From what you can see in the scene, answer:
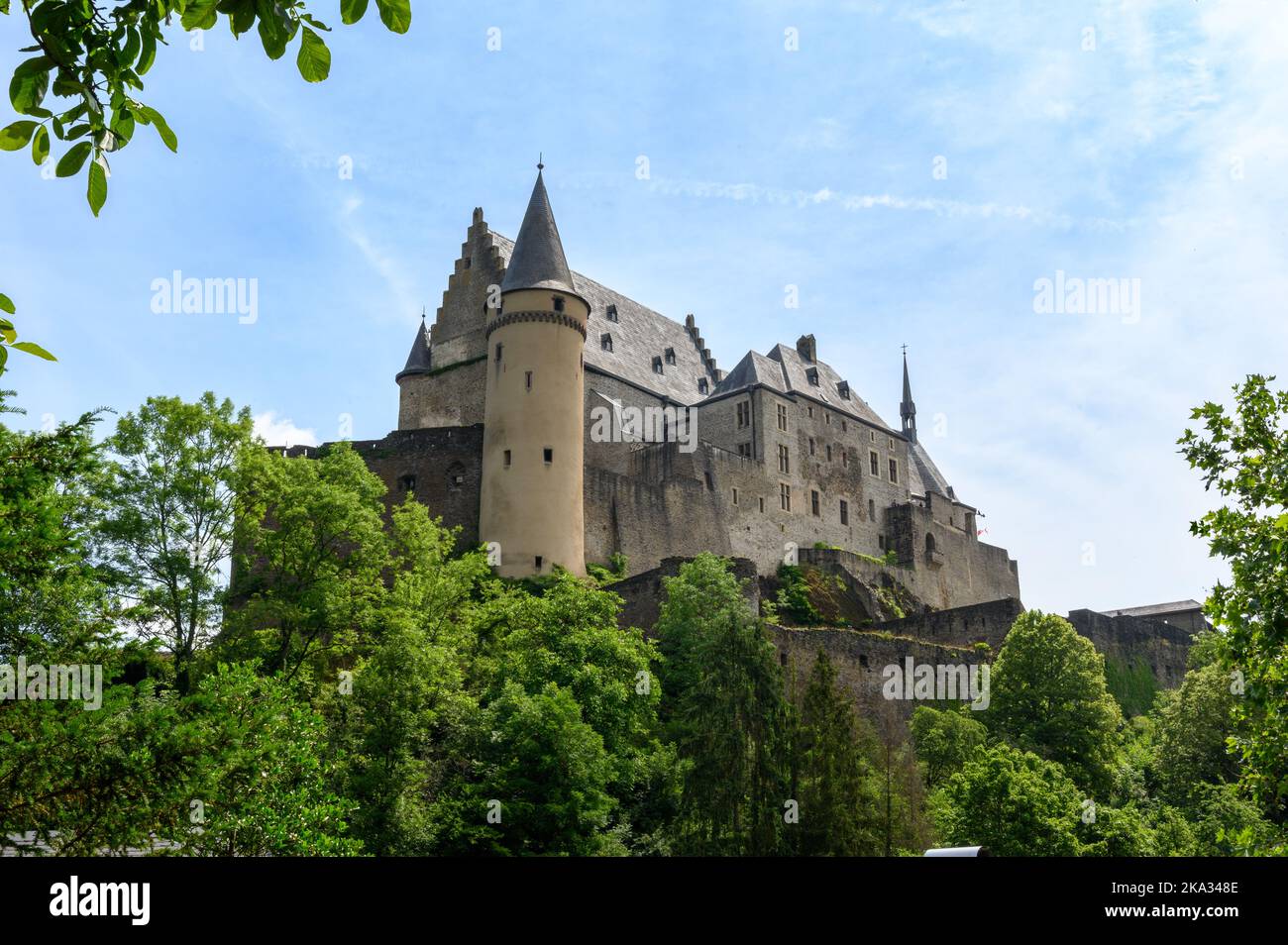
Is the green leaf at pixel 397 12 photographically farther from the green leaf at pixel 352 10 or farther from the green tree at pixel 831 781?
the green tree at pixel 831 781

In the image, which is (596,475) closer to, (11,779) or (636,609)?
(636,609)

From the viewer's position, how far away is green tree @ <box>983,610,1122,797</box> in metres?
38.3

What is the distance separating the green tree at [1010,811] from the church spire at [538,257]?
86.0 feet

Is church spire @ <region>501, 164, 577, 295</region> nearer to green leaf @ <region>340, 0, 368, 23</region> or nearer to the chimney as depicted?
the chimney

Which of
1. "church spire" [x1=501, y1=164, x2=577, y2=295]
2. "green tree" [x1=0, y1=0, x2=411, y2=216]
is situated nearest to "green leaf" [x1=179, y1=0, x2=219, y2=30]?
"green tree" [x1=0, y1=0, x2=411, y2=216]

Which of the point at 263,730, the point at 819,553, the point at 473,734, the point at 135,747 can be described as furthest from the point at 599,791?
the point at 819,553

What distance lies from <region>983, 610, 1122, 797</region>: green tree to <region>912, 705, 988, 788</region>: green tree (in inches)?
39.6

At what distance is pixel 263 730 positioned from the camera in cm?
2298

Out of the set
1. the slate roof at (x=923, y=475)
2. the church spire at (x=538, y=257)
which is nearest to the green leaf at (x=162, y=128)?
the church spire at (x=538, y=257)

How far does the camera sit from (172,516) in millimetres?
34562

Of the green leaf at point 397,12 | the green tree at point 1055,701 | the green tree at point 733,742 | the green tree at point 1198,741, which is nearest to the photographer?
the green leaf at point 397,12

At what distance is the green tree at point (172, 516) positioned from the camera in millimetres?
33531

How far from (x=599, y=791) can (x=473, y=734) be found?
3.48m
